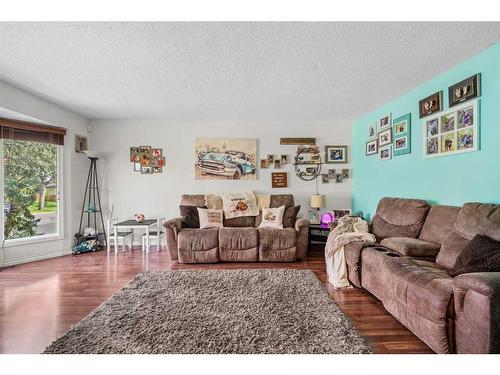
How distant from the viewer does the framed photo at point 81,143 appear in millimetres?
4449

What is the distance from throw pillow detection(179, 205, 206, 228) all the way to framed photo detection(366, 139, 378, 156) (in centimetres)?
301

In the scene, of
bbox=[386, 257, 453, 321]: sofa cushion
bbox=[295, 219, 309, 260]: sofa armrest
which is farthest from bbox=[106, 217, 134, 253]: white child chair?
bbox=[386, 257, 453, 321]: sofa cushion

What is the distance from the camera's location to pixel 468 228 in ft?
7.03

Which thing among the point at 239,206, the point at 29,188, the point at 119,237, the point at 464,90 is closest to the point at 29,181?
the point at 29,188

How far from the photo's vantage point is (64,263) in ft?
12.2

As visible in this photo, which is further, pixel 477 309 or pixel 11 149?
pixel 11 149

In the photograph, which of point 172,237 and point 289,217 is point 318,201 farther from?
point 172,237

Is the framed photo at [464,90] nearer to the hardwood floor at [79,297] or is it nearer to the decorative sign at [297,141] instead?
the hardwood floor at [79,297]

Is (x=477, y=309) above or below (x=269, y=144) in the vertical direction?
below

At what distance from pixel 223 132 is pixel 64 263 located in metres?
3.26

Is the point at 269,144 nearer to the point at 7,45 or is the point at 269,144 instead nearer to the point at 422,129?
the point at 422,129

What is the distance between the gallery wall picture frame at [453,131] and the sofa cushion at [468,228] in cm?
61

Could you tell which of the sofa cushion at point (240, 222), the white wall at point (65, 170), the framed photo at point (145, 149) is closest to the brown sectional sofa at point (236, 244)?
the sofa cushion at point (240, 222)

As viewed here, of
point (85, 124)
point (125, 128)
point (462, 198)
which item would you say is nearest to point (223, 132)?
point (125, 128)
